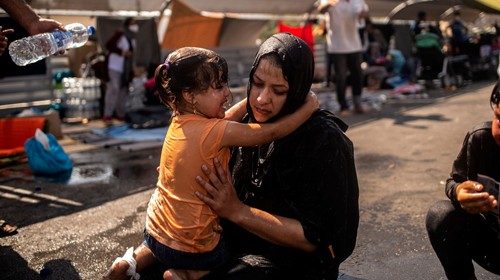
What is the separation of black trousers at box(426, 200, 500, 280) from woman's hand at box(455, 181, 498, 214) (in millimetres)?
199

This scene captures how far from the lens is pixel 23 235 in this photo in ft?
13.1

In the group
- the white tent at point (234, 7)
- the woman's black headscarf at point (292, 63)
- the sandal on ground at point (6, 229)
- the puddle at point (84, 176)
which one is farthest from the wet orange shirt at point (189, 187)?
the white tent at point (234, 7)

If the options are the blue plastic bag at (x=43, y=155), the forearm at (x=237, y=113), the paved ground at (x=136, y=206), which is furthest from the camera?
the blue plastic bag at (x=43, y=155)

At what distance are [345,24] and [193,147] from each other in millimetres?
7372

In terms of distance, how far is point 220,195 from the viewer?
7.25 ft

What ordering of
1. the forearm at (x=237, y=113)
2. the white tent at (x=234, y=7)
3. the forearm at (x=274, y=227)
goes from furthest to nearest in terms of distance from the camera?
1. the white tent at (x=234, y=7)
2. the forearm at (x=237, y=113)
3. the forearm at (x=274, y=227)

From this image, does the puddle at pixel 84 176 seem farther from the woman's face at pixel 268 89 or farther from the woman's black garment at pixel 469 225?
the woman's black garment at pixel 469 225

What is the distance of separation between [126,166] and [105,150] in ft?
4.34

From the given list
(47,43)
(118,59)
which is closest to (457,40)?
(118,59)

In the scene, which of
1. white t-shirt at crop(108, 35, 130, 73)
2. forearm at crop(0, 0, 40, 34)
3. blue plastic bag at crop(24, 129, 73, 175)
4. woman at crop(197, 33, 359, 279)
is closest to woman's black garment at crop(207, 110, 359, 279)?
woman at crop(197, 33, 359, 279)

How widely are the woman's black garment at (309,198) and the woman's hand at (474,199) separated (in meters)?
0.50

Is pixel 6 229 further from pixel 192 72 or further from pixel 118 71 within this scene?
pixel 118 71

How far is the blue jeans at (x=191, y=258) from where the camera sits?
2336 mm

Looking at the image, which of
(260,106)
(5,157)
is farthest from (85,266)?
(5,157)
